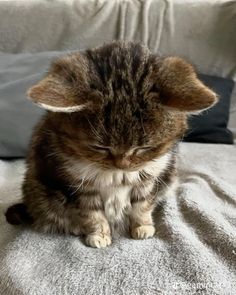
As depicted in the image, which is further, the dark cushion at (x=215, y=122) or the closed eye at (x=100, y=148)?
the dark cushion at (x=215, y=122)

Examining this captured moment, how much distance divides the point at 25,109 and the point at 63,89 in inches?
31.9

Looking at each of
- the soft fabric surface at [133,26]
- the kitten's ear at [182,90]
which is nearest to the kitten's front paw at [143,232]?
the kitten's ear at [182,90]

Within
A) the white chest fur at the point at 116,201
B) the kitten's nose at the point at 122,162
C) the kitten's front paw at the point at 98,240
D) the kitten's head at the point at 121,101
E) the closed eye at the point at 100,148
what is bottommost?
the kitten's front paw at the point at 98,240

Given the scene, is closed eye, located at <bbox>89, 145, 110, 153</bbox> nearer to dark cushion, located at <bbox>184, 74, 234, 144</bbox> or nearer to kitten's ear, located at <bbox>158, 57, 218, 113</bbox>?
kitten's ear, located at <bbox>158, 57, 218, 113</bbox>

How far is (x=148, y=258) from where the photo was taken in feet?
3.51

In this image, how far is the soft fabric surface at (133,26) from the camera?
1.90 m

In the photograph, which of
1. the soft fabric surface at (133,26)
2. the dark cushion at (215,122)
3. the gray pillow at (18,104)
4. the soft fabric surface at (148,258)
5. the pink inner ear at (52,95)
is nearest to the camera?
the pink inner ear at (52,95)

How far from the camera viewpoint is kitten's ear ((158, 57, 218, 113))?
90cm

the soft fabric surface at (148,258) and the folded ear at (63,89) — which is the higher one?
the folded ear at (63,89)

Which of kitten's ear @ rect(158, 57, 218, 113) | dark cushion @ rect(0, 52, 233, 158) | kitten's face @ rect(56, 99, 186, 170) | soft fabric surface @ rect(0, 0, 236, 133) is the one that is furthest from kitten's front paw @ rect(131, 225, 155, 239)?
soft fabric surface @ rect(0, 0, 236, 133)

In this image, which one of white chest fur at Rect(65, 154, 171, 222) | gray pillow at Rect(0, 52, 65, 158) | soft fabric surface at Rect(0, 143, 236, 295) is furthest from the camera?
gray pillow at Rect(0, 52, 65, 158)

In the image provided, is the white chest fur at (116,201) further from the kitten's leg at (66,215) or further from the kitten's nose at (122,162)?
the kitten's nose at (122,162)

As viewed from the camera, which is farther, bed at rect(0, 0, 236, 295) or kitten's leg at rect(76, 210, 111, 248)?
kitten's leg at rect(76, 210, 111, 248)

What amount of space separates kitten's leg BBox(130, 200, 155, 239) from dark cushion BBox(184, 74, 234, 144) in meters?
0.63
